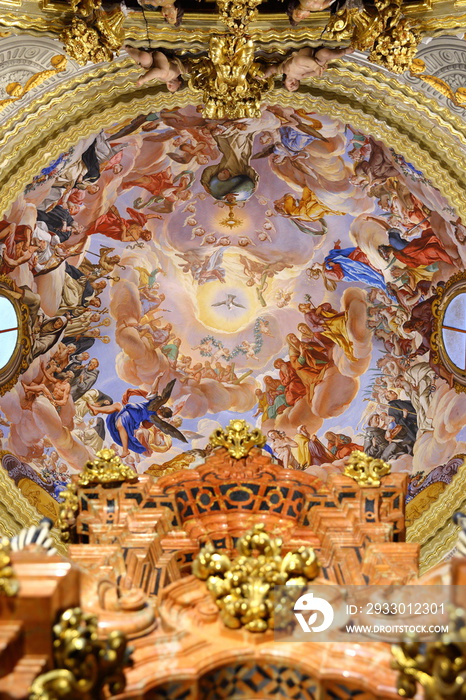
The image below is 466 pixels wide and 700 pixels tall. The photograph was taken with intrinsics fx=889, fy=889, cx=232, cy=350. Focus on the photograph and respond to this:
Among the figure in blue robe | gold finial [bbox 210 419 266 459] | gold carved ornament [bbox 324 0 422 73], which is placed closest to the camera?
gold finial [bbox 210 419 266 459]

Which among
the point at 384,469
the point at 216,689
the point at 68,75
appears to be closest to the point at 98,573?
the point at 216,689

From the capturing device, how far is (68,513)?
934 cm

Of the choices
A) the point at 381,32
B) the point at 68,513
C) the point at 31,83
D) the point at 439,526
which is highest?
the point at 381,32

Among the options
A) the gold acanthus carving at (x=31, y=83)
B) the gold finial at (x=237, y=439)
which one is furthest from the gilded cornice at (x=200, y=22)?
the gold finial at (x=237, y=439)

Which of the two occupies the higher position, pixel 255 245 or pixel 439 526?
pixel 255 245

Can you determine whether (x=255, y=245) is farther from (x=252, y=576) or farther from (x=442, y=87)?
(x=252, y=576)

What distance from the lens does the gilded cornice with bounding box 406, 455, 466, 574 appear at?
1686 cm

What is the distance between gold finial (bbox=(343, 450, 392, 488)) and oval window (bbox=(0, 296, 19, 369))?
32.4ft

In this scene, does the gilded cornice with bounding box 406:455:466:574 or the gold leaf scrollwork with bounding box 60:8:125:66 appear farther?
the gilded cornice with bounding box 406:455:466:574

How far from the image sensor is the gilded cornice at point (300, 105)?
14141 millimetres

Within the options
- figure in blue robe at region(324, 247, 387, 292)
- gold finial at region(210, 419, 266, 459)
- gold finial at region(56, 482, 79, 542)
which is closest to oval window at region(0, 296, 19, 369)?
figure in blue robe at region(324, 247, 387, 292)

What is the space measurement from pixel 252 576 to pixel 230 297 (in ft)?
47.2

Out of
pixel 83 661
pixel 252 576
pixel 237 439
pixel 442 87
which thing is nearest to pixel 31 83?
pixel 442 87

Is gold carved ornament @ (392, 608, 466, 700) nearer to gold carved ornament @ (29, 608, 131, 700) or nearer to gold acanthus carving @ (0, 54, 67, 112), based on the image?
gold carved ornament @ (29, 608, 131, 700)
